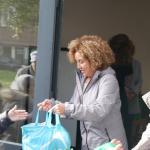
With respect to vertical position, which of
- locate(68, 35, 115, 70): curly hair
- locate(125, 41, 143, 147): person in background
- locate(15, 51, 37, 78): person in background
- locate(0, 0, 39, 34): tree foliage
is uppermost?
locate(0, 0, 39, 34): tree foliage

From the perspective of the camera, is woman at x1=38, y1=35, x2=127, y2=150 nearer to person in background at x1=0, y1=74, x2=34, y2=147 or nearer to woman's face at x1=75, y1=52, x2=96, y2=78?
woman's face at x1=75, y1=52, x2=96, y2=78

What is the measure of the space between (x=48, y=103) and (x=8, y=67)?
1146mm

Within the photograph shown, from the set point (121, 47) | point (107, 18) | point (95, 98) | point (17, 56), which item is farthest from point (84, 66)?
point (107, 18)

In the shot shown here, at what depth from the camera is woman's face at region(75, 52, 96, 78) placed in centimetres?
311

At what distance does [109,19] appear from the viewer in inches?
235

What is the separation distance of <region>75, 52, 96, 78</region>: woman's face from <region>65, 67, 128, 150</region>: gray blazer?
1.7 inches

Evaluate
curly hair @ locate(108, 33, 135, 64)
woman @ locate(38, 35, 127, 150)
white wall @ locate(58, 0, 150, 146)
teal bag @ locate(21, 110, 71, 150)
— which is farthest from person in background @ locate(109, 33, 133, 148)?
teal bag @ locate(21, 110, 71, 150)

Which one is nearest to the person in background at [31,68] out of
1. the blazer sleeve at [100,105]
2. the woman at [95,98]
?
the woman at [95,98]

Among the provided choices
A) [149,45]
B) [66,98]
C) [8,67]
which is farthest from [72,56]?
[149,45]

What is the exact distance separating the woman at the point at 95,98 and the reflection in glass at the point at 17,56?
84 centimetres

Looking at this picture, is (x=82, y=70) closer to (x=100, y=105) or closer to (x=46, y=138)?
(x=100, y=105)

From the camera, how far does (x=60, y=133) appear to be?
114 inches

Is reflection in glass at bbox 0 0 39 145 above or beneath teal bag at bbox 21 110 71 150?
above

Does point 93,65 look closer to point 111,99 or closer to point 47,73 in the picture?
point 111,99
